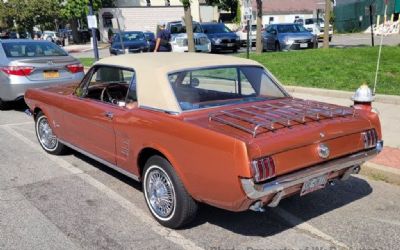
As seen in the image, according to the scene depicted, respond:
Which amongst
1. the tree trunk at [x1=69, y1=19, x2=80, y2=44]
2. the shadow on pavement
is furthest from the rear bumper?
the tree trunk at [x1=69, y1=19, x2=80, y2=44]

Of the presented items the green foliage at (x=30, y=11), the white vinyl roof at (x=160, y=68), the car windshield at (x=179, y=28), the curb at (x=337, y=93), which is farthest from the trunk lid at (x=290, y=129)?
the green foliage at (x=30, y=11)

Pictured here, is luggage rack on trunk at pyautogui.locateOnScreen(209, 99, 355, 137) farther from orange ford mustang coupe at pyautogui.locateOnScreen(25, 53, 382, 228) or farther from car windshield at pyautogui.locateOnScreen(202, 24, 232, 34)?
car windshield at pyautogui.locateOnScreen(202, 24, 232, 34)

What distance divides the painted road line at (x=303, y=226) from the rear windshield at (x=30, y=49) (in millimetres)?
7407

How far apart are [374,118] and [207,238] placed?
76.9 inches

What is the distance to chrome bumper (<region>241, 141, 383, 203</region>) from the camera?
338cm

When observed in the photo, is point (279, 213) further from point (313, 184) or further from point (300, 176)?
point (300, 176)

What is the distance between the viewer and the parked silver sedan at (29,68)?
9500mm

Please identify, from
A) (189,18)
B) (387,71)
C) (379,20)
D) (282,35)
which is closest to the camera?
(387,71)

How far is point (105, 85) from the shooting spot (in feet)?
17.8

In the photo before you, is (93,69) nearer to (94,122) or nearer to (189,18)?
(94,122)

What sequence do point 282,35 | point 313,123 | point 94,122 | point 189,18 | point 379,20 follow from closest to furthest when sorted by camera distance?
point 313,123 < point 94,122 < point 189,18 < point 282,35 < point 379,20

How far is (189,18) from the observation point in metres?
16.8

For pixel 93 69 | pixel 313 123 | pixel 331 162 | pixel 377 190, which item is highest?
pixel 93 69

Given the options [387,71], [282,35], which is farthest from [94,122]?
[282,35]
